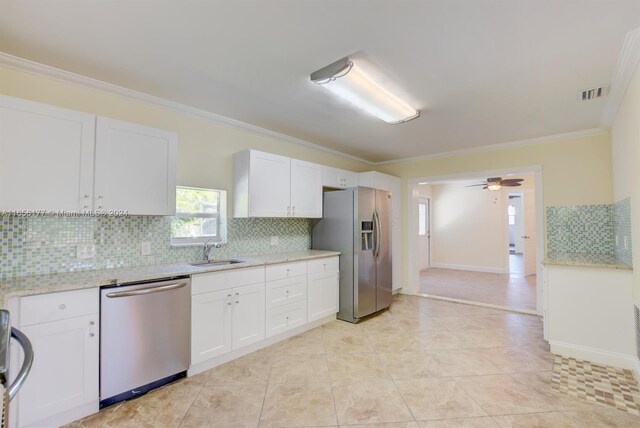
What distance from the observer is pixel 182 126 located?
9.78ft

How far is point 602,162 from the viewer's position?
Answer: 3641 millimetres

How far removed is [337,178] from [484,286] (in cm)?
404

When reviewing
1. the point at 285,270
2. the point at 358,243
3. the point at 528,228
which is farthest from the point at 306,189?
the point at 528,228

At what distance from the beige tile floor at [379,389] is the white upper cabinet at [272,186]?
1503 millimetres

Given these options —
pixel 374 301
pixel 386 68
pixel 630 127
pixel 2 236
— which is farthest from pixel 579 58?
pixel 2 236

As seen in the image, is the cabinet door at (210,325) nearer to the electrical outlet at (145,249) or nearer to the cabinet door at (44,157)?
the electrical outlet at (145,249)

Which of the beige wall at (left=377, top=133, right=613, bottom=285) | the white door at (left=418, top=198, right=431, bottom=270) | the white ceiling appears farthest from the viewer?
the white door at (left=418, top=198, right=431, bottom=270)

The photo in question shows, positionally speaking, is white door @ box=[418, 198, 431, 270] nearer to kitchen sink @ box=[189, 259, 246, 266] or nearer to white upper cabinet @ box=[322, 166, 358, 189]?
white upper cabinet @ box=[322, 166, 358, 189]

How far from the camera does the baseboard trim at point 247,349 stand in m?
2.54

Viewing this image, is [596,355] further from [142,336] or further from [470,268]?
[470,268]

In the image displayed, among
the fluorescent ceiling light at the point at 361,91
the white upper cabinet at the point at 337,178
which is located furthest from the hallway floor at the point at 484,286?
the fluorescent ceiling light at the point at 361,91

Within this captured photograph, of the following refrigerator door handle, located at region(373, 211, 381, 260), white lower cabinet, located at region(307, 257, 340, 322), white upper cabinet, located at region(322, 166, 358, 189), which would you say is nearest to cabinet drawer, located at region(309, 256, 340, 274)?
white lower cabinet, located at region(307, 257, 340, 322)

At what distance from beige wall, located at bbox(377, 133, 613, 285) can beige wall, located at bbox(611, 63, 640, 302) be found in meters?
0.72

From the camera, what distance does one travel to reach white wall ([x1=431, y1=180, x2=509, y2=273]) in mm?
7441
